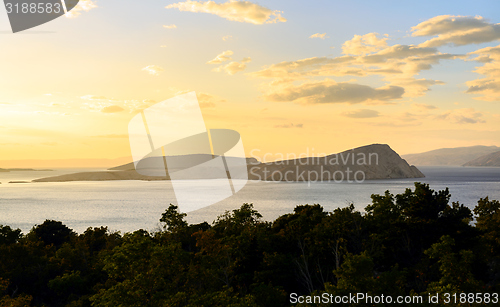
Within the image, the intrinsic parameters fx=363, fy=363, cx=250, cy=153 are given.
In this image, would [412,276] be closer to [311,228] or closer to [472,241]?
[472,241]

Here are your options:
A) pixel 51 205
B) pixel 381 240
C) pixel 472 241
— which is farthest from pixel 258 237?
pixel 51 205

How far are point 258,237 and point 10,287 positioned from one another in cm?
2444

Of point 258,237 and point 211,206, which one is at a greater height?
point 258,237

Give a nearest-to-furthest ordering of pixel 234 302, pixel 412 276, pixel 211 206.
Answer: pixel 234 302 → pixel 412 276 → pixel 211 206

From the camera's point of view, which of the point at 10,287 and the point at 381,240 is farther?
the point at 10,287

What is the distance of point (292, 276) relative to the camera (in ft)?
105

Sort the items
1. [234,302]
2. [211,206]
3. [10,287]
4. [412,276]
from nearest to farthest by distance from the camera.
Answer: [234,302], [412,276], [10,287], [211,206]

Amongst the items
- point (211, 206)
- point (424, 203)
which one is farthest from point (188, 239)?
point (211, 206)

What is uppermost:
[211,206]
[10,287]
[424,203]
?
[424,203]

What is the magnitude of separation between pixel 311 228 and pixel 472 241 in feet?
46.4

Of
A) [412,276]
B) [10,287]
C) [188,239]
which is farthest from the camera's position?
[188,239]

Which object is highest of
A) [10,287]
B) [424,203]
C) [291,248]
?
[424,203]

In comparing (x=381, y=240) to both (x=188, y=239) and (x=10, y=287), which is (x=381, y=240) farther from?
(x=10, y=287)

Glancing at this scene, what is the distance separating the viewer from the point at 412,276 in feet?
100
